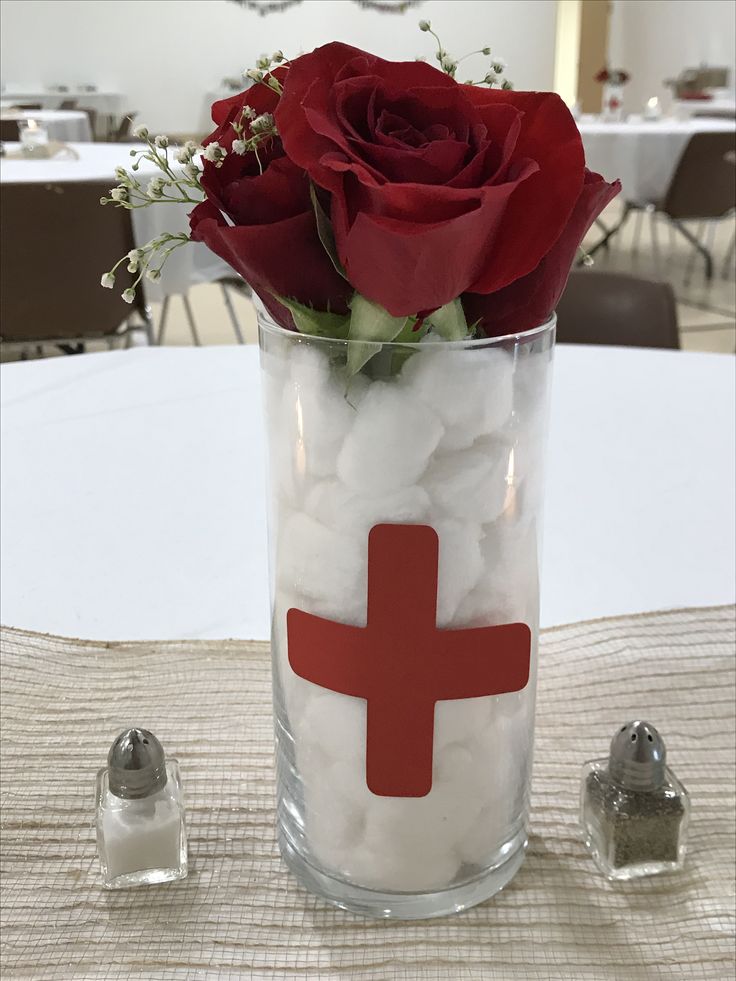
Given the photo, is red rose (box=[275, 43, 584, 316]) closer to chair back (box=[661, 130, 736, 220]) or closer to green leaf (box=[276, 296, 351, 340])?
green leaf (box=[276, 296, 351, 340])

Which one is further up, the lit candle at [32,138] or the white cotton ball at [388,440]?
the white cotton ball at [388,440]

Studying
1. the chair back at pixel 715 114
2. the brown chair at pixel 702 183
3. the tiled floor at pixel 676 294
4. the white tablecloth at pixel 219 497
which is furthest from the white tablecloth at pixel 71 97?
the white tablecloth at pixel 219 497

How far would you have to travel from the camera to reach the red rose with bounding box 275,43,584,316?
0.29 metres

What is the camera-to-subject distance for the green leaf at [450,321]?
1.08 feet

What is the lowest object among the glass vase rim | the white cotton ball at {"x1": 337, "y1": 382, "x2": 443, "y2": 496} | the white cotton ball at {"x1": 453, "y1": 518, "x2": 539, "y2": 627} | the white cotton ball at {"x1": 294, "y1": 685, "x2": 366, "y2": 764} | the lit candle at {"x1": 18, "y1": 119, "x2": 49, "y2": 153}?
the lit candle at {"x1": 18, "y1": 119, "x2": 49, "y2": 153}

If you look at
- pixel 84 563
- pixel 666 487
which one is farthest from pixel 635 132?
pixel 84 563

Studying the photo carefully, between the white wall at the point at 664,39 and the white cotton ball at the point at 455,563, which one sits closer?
the white cotton ball at the point at 455,563

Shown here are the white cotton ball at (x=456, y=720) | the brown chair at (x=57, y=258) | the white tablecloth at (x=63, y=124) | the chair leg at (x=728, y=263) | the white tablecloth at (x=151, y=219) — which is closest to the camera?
the white cotton ball at (x=456, y=720)

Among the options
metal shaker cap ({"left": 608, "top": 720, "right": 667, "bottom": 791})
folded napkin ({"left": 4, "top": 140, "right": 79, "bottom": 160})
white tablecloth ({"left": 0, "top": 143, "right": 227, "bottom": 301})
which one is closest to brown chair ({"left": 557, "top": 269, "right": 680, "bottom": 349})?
metal shaker cap ({"left": 608, "top": 720, "right": 667, "bottom": 791})

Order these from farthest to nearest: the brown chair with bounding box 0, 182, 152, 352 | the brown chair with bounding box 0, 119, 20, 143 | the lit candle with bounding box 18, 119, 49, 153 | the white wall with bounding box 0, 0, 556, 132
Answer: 1. the white wall with bounding box 0, 0, 556, 132
2. the brown chair with bounding box 0, 119, 20, 143
3. the lit candle with bounding box 18, 119, 49, 153
4. the brown chair with bounding box 0, 182, 152, 352

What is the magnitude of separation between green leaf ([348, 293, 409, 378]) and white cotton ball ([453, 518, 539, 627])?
3.4 inches

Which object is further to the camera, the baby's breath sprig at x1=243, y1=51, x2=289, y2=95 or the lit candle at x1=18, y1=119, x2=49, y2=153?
the lit candle at x1=18, y1=119, x2=49, y2=153

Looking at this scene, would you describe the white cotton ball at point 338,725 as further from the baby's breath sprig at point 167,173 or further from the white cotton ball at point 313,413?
the baby's breath sprig at point 167,173

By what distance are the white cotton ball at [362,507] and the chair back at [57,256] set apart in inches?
75.9
